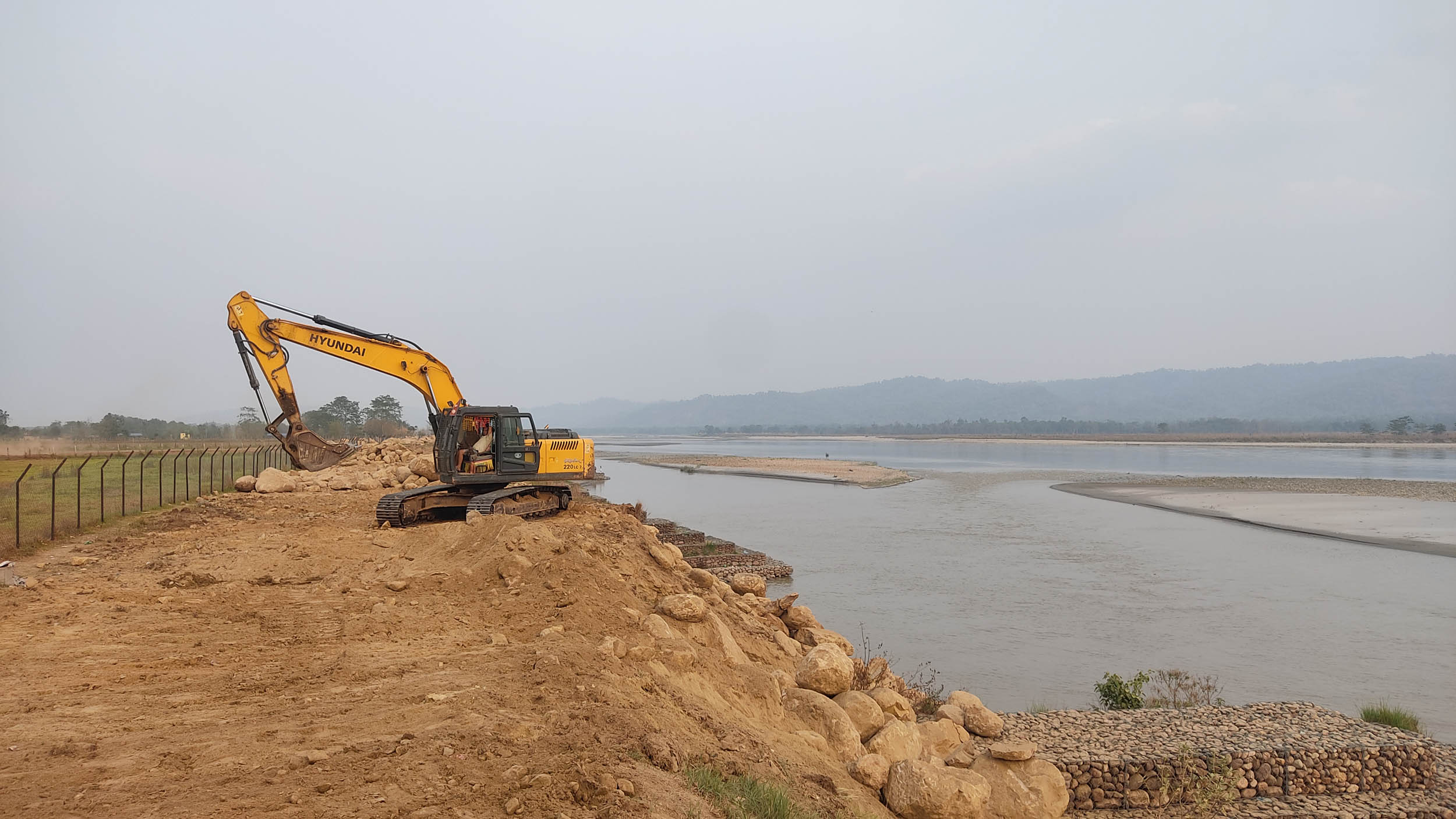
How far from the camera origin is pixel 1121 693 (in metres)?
11.1

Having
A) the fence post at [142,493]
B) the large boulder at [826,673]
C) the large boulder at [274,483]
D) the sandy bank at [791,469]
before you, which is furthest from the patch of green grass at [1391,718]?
the sandy bank at [791,469]

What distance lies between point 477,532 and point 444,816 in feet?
26.8

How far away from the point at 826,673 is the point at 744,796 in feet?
12.9

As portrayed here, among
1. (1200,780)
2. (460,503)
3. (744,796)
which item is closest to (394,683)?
(744,796)

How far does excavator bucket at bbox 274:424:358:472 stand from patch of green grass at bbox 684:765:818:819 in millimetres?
21441

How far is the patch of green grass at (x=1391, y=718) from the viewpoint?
33.6ft

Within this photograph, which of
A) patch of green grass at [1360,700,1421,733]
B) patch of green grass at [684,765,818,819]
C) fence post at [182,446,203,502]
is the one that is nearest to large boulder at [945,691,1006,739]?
patch of green grass at [684,765,818,819]

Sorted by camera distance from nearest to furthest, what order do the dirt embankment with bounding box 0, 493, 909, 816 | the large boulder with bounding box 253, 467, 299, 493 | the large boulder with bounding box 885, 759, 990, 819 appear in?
the dirt embankment with bounding box 0, 493, 909, 816
the large boulder with bounding box 885, 759, 990, 819
the large boulder with bounding box 253, 467, 299, 493

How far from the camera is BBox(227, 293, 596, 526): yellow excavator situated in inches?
602

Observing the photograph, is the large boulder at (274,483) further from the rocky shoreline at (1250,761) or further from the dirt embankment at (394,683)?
the rocky shoreline at (1250,761)

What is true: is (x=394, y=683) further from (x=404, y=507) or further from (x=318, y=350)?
(x=318, y=350)

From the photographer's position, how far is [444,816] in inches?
161

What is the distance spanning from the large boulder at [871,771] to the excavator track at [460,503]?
890cm

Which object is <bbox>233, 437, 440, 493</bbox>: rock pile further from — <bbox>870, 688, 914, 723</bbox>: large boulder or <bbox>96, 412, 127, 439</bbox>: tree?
<bbox>96, 412, 127, 439</bbox>: tree
